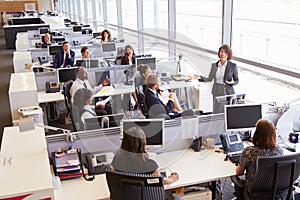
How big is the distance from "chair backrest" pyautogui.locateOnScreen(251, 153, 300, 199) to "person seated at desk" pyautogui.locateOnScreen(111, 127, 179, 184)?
0.76 m

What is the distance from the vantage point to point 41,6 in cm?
2656

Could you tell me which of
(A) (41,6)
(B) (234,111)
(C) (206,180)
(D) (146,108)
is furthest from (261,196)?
(A) (41,6)

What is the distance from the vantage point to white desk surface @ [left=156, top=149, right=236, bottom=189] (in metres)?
2.95

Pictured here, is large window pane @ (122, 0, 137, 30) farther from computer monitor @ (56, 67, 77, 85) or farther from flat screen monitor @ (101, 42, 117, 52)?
computer monitor @ (56, 67, 77, 85)

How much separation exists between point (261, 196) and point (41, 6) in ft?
86.7

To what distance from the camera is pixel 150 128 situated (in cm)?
317

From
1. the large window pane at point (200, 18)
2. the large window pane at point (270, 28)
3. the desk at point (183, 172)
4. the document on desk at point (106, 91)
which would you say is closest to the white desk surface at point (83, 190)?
the desk at point (183, 172)

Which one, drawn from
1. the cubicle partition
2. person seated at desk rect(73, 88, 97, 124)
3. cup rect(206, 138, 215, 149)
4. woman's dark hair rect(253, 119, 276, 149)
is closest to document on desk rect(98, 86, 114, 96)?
person seated at desk rect(73, 88, 97, 124)

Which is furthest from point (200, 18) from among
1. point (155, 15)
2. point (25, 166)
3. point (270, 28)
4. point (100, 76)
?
point (25, 166)

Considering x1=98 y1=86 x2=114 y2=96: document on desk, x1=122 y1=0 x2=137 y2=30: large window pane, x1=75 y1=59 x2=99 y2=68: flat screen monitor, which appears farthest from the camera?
x1=122 y1=0 x2=137 y2=30: large window pane

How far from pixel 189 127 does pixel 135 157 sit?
0.82 metres

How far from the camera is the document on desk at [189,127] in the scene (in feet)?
11.1

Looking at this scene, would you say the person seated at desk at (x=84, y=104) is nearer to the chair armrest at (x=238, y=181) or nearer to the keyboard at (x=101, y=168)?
the keyboard at (x=101, y=168)

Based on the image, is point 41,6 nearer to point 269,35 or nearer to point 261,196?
point 269,35
